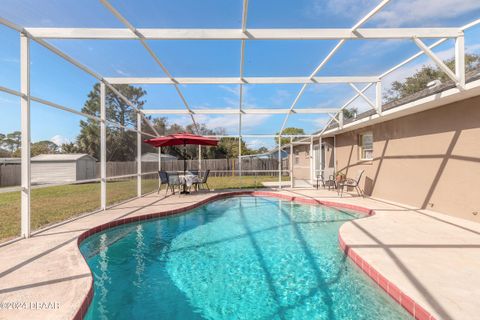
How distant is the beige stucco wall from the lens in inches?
219

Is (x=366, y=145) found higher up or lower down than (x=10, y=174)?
higher up

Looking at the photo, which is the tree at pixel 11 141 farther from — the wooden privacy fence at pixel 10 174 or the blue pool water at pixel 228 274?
the blue pool water at pixel 228 274

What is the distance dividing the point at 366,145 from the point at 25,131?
10.2m

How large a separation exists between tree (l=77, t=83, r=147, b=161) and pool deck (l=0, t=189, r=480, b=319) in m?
2.14

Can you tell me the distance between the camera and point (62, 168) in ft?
18.2

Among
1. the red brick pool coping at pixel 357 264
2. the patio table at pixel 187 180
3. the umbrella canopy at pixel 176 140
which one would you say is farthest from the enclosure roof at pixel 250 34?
the patio table at pixel 187 180

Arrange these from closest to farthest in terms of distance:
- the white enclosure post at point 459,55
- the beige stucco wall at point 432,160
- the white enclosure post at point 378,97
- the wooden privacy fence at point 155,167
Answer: the wooden privacy fence at point 155,167 < the white enclosure post at point 459,55 < the beige stucco wall at point 432,160 < the white enclosure post at point 378,97

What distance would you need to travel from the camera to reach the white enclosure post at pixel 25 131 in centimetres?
436

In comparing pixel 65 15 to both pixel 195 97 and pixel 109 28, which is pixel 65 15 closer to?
pixel 109 28

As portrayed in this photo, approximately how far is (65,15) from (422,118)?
827 centimetres

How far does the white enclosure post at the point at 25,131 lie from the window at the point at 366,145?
9.86m

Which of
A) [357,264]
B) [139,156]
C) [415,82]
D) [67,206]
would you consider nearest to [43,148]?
[67,206]

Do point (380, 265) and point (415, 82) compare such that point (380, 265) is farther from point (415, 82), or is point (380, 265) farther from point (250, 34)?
point (415, 82)

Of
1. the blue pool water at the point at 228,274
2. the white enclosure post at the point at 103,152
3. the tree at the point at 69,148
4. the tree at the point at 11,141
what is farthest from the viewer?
the white enclosure post at the point at 103,152
